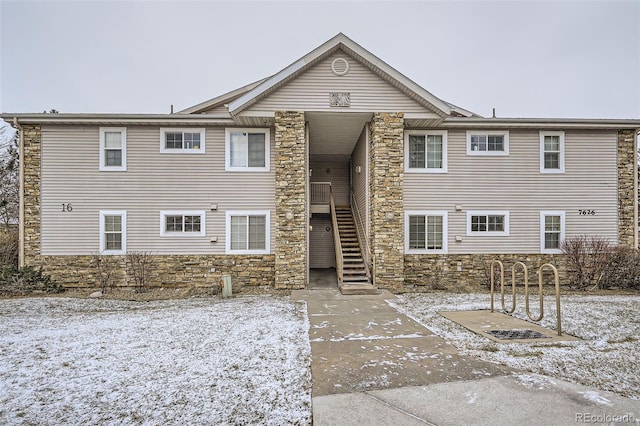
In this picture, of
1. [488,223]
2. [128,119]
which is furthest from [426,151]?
[128,119]

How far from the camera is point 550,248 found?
1117 cm

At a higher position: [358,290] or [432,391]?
[432,391]

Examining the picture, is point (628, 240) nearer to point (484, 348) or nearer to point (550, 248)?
point (550, 248)

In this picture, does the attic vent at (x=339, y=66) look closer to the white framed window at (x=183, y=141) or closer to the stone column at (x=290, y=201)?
the stone column at (x=290, y=201)

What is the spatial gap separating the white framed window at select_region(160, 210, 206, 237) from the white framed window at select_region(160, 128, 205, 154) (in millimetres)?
2018

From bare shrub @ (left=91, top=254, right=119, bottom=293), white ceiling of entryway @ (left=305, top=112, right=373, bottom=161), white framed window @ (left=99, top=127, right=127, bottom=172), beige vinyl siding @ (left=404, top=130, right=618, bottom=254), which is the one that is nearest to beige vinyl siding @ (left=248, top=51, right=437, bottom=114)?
white ceiling of entryway @ (left=305, top=112, right=373, bottom=161)

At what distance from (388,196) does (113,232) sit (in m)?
8.99

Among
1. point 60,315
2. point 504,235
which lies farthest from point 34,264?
point 504,235

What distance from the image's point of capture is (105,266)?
1036 centimetres

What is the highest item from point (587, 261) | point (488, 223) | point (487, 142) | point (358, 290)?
point (487, 142)

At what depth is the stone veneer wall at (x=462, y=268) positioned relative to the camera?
10.7 meters

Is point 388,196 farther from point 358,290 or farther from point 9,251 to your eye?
point 9,251

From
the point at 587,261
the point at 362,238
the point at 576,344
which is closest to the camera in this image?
the point at 576,344

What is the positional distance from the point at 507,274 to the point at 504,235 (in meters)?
1.32
